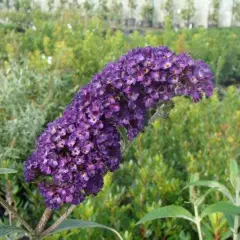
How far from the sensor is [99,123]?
154 centimetres

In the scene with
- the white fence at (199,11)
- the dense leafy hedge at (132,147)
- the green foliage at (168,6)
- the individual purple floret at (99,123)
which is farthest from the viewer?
the green foliage at (168,6)

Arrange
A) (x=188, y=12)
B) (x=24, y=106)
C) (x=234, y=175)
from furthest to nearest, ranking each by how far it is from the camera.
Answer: (x=188, y=12) → (x=24, y=106) → (x=234, y=175)

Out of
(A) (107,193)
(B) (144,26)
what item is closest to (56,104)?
(A) (107,193)

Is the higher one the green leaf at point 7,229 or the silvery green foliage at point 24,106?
the green leaf at point 7,229

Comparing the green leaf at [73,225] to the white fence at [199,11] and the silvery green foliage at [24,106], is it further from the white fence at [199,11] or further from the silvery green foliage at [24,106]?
the white fence at [199,11]

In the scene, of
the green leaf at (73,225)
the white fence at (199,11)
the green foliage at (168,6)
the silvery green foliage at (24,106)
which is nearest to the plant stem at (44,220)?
the green leaf at (73,225)

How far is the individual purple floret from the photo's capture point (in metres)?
1.52

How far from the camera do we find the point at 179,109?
4.49 m

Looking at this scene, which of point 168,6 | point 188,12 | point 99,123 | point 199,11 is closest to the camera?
point 99,123

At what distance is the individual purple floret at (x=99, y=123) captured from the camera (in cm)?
152

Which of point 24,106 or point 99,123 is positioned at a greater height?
point 99,123

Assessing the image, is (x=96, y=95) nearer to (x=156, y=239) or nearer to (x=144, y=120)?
(x=144, y=120)

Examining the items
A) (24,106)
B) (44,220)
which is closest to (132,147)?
(24,106)

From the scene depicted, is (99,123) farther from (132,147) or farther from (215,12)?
(215,12)
